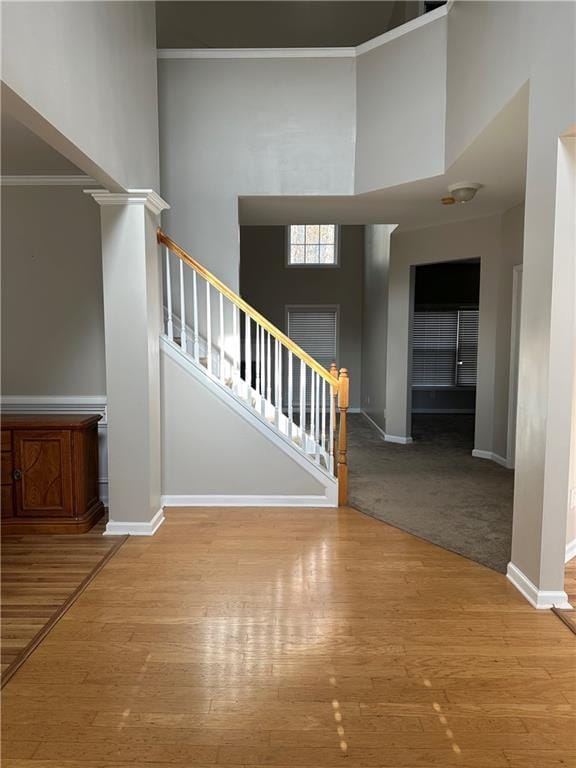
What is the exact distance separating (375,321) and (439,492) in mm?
3880

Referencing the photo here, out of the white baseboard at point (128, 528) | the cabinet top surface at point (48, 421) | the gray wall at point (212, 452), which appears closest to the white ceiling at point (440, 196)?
the gray wall at point (212, 452)

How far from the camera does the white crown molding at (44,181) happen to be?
393 cm

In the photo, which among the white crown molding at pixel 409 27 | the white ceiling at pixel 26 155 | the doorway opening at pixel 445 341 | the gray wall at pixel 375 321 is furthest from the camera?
the doorway opening at pixel 445 341

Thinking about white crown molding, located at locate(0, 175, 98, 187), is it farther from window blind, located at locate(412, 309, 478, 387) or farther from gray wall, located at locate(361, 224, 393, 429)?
window blind, located at locate(412, 309, 478, 387)

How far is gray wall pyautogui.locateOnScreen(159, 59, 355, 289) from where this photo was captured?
457cm

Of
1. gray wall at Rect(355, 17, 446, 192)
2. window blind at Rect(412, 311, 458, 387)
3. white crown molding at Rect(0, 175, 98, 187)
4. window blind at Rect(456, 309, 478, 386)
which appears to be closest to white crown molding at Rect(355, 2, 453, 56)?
gray wall at Rect(355, 17, 446, 192)

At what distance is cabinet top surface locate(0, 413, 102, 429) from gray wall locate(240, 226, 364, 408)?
614 cm

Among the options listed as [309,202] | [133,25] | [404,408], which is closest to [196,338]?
[309,202]

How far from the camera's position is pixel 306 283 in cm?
969

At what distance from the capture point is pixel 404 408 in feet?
22.4

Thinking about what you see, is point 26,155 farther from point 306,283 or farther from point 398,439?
point 306,283

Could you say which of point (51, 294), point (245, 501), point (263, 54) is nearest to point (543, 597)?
point (245, 501)

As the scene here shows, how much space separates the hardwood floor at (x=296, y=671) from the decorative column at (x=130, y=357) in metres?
0.55

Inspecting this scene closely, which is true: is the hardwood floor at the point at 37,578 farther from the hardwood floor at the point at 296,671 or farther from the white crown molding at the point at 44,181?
the white crown molding at the point at 44,181
